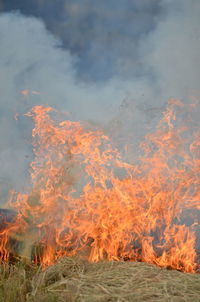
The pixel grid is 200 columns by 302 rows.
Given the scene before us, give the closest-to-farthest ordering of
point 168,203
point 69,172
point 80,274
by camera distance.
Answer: point 80,274 < point 168,203 < point 69,172

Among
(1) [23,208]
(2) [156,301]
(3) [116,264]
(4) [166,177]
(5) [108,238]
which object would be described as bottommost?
(2) [156,301]

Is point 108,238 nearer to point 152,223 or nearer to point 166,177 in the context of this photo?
point 152,223

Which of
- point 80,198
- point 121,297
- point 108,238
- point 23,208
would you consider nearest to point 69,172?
point 80,198

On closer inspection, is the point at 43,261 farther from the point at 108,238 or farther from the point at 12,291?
the point at 12,291

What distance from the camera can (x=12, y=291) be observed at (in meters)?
4.47

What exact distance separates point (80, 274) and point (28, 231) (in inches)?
158

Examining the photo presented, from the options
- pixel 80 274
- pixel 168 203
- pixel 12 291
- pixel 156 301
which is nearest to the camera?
pixel 156 301

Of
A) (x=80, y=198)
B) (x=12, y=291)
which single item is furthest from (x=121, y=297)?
(x=80, y=198)

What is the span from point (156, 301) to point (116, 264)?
6.54 feet

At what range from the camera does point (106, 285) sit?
4.40 m

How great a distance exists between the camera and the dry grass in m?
3.97

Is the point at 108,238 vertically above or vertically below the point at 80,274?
above

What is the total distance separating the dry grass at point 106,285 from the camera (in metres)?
3.97

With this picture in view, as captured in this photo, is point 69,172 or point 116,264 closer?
point 116,264
